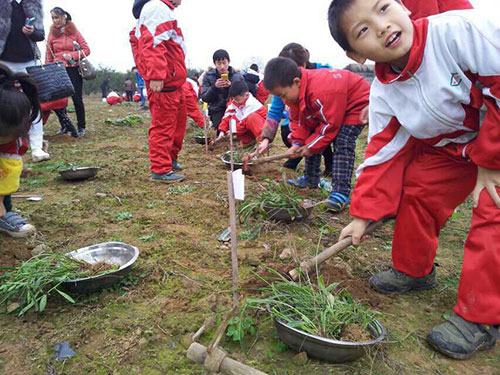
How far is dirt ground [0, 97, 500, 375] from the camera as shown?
161cm

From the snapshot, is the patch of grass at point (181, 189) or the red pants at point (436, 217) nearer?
the red pants at point (436, 217)

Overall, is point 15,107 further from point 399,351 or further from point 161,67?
point 399,351

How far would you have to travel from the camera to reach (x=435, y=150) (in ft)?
6.57

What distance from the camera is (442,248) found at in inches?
113

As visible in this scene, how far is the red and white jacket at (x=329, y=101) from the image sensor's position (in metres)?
3.40

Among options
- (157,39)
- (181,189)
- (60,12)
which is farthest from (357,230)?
(60,12)

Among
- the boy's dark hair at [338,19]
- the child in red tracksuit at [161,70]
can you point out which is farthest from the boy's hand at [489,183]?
the child in red tracksuit at [161,70]

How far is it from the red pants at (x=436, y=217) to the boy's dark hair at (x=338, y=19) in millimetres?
785

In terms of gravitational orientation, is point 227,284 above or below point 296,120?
below

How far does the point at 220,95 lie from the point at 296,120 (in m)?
3.54

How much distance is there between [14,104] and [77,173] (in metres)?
2.19

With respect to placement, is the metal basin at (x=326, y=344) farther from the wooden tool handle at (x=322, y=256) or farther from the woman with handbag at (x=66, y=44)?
the woman with handbag at (x=66, y=44)

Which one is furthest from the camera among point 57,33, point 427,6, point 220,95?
point 220,95

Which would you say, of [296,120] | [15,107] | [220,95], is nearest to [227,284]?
[15,107]
